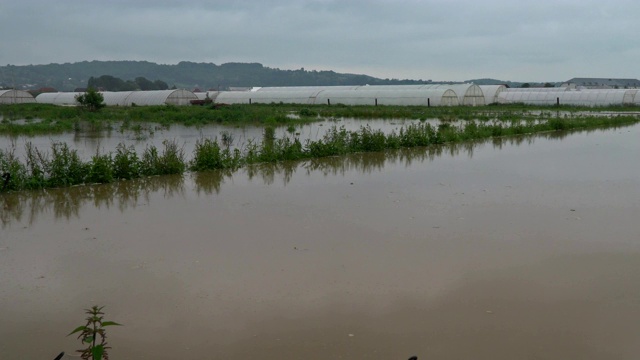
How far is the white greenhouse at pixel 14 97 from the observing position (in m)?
44.0

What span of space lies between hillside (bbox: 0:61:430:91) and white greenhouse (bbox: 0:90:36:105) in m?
78.0

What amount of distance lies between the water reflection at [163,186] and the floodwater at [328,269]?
0.18 feet

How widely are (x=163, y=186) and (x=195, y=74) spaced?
146 metres

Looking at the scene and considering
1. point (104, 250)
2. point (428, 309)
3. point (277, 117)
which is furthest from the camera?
point (277, 117)

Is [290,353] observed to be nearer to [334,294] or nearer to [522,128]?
[334,294]

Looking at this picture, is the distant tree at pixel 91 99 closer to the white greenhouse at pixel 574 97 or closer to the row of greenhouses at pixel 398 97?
the row of greenhouses at pixel 398 97

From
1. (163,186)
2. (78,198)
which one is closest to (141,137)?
(163,186)

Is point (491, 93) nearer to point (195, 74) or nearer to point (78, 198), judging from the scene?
point (78, 198)

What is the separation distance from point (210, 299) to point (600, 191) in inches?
259

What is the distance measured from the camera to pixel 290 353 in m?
3.62

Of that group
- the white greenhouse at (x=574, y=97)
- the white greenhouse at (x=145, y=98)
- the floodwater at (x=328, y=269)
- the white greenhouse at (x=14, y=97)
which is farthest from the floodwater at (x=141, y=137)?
the white greenhouse at (x=14, y=97)

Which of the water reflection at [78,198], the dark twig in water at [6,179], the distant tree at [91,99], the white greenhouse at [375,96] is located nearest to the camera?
the water reflection at [78,198]

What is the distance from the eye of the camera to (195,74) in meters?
150

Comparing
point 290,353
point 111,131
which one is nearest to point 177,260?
point 290,353
